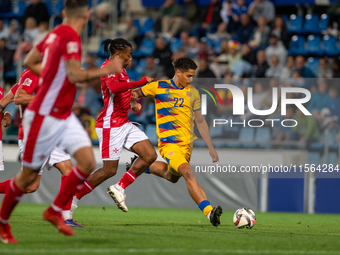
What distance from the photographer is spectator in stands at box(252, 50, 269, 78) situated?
14.2 metres

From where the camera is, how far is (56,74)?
4660mm

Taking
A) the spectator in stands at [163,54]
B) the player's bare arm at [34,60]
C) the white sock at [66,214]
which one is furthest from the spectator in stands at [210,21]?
the player's bare arm at [34,60]

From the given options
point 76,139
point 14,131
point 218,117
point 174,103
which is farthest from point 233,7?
point 76,139

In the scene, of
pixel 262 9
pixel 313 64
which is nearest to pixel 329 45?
pixel 313 64

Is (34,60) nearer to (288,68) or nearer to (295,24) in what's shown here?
(288,68)

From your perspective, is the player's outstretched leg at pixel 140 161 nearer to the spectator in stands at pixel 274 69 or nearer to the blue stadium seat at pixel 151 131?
the blue stadium seat at pixel 151 131

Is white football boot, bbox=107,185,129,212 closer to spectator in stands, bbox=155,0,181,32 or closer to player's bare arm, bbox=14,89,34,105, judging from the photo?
player's bare arm, bbox=14,89,34,105

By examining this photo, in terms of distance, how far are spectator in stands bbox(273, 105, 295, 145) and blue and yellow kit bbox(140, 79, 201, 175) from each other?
406 cm

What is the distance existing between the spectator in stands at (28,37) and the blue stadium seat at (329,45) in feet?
29.1

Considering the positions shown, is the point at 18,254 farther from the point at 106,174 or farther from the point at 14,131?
the point at 14,131

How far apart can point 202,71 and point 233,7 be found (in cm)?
381

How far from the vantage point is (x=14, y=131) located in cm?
1380

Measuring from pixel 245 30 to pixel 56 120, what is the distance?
11935 mm

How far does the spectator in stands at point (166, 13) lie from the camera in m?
17.2
